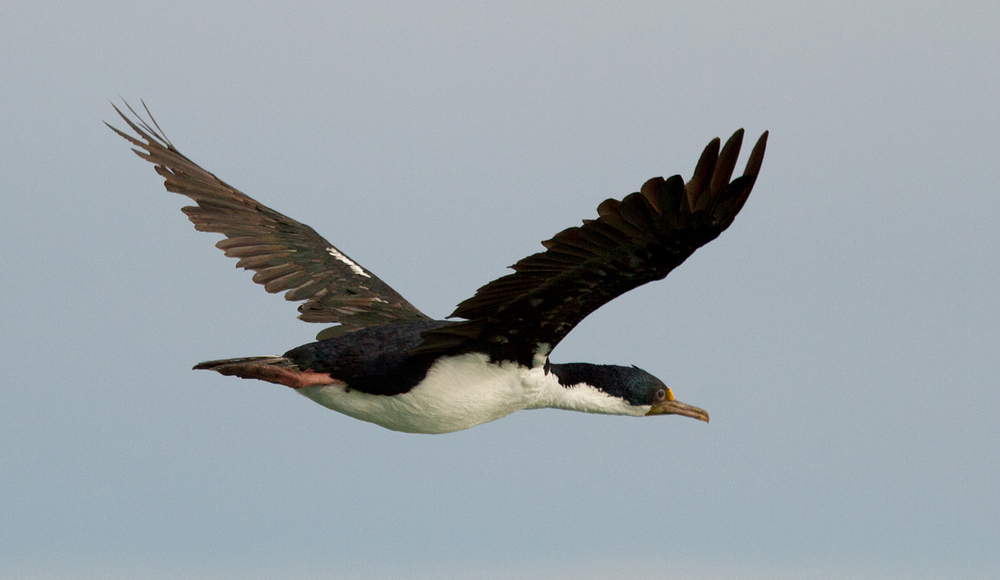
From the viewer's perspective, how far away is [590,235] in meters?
5.89

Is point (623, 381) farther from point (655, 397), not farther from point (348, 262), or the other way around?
point (348, 262)

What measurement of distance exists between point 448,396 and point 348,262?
227 centimetres

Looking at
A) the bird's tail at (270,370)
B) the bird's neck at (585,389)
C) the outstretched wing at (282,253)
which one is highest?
the outstretched wing at (282,253)

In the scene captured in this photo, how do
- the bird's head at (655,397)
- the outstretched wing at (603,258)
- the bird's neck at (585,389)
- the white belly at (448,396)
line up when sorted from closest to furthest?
the outstretched wing at (603,258)
the white belly at (448,396)
the bird's neck at (585,389)
the bird's head at (655,397)

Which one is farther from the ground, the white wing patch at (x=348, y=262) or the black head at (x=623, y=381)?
the white wing patch at (x=348, y=262)

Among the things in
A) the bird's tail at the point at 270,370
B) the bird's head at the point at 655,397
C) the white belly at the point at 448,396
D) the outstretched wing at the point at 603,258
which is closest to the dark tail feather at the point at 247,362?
the bird's tail at the point at 270,370

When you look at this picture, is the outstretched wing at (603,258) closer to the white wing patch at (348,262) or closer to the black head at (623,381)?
the black head at (623,381)

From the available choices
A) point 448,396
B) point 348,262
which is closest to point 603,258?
point 448,396

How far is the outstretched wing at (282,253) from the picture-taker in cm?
875

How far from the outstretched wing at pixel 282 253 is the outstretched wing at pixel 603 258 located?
1.77 metres

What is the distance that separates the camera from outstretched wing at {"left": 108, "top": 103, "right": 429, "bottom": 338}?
8.75 meters

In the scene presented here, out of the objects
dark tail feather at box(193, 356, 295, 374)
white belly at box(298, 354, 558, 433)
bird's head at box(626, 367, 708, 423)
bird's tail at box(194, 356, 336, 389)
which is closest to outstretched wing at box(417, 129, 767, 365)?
white belly at box(298, 354, 558, 433)

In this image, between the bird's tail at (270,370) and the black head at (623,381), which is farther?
the black head at (623,381)

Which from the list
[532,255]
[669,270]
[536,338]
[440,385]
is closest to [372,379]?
[440,385]
